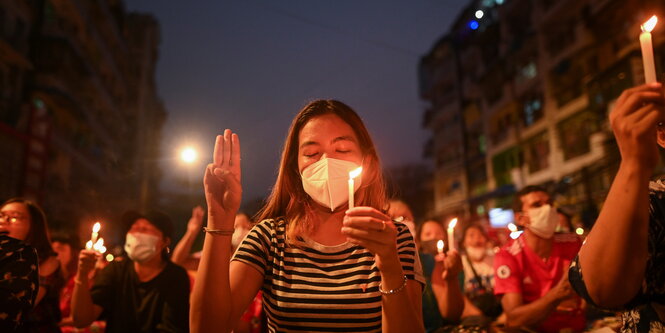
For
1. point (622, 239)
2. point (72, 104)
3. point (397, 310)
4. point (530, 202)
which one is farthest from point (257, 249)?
point (72, 104)

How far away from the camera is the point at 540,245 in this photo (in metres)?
4.44

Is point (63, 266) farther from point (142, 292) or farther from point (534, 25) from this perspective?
point (534, 25)

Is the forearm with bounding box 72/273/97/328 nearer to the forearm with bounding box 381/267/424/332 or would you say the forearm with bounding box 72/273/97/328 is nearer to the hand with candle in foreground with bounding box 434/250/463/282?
the hand with candle in foreground with bounding box 434/250/463/282

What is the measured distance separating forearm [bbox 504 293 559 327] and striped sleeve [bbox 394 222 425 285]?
1.95 meters

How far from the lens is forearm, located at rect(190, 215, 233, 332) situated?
1.93m

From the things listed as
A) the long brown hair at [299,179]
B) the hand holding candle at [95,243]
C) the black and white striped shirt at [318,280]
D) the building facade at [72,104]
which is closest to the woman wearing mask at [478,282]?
the long brown hair at [299,179]

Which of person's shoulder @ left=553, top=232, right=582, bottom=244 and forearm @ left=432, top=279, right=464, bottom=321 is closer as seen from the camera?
forearm @ left=432, top=279, right=464, bottom=321

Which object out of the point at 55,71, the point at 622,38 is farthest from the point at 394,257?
the point at 55,71

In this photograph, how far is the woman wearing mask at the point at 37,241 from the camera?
4.14 meters

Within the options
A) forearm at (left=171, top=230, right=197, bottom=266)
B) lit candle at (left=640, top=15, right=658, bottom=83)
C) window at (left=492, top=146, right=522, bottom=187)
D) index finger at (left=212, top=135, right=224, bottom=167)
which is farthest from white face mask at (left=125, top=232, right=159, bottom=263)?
window at (left=492, top=146, right=522, bottom=187)

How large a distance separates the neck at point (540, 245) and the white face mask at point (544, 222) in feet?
0.18

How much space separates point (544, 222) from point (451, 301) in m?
1.28

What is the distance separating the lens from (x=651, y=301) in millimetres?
1689

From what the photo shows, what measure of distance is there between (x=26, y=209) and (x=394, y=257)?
412 cm
